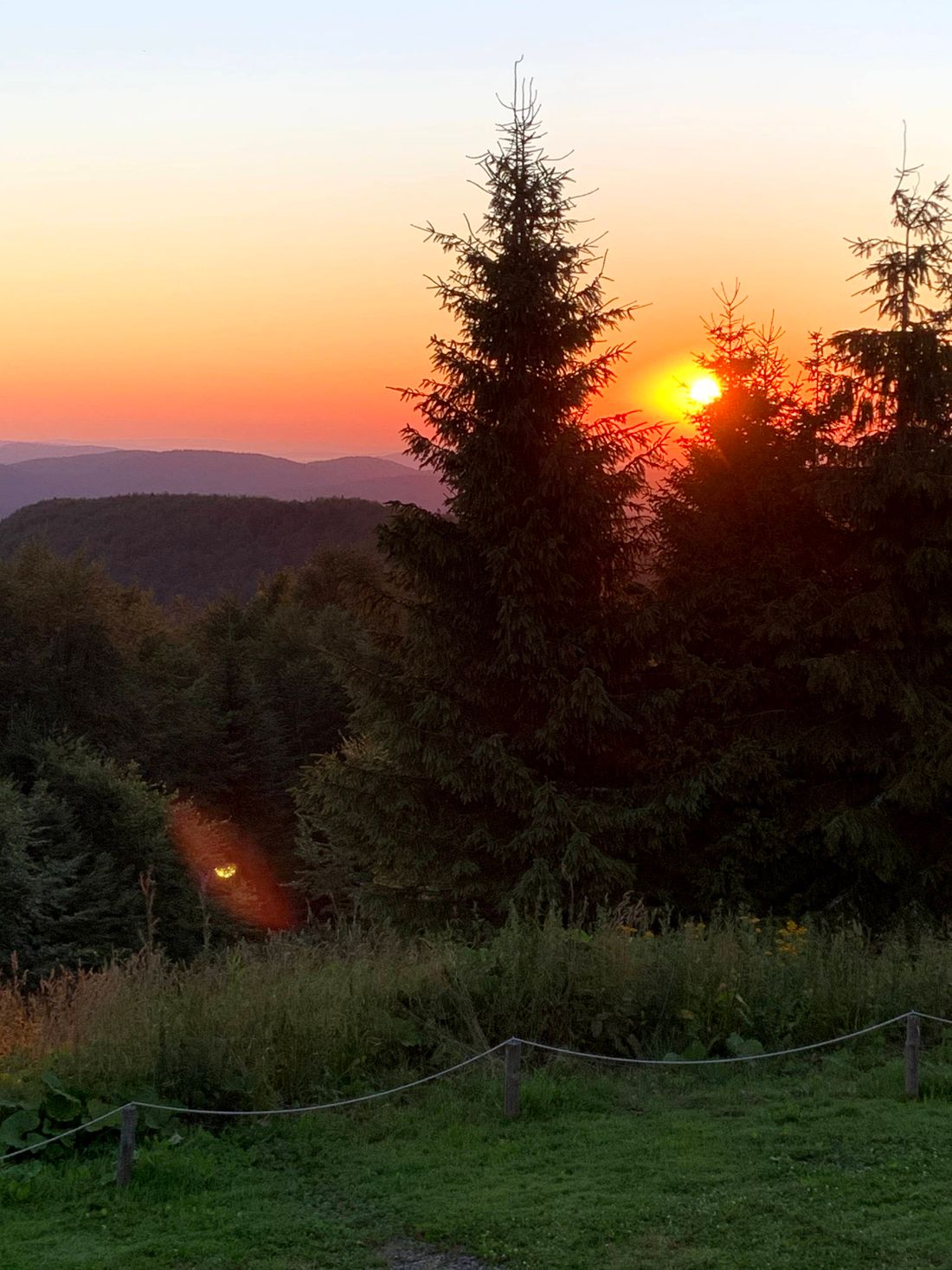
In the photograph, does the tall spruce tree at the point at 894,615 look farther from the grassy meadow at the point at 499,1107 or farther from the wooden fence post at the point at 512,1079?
the wooden fence post at the point at 512,1079

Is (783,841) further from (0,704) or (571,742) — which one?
(0,704)

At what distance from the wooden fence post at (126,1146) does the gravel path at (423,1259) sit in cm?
153

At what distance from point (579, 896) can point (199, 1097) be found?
757 cm

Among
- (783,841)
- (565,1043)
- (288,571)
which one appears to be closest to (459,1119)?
(565,1043)

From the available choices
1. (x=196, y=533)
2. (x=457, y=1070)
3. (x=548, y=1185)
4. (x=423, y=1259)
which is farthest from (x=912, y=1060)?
(x=196, y=533)

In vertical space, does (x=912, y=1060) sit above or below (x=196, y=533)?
below

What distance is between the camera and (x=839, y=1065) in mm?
8289

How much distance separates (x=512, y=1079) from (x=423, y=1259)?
188 cm

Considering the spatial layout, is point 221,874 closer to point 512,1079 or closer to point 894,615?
point 894,615

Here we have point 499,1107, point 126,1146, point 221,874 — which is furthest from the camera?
point 221,874

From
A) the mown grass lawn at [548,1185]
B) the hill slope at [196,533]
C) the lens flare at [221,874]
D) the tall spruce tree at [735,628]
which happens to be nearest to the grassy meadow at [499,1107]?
the mown grass lawn at [548,1185]

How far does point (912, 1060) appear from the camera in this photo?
25.2 ft

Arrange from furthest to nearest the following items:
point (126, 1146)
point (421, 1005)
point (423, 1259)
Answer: point (421, 1005) < point (126, 1146) < point (423, 1259)

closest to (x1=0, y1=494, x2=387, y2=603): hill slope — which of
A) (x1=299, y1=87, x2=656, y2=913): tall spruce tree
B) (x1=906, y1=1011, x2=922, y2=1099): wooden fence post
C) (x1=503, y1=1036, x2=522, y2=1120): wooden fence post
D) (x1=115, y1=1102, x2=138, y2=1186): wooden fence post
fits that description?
(x1=299, y1=87, x2=656, y2=913): tall spruce tree
